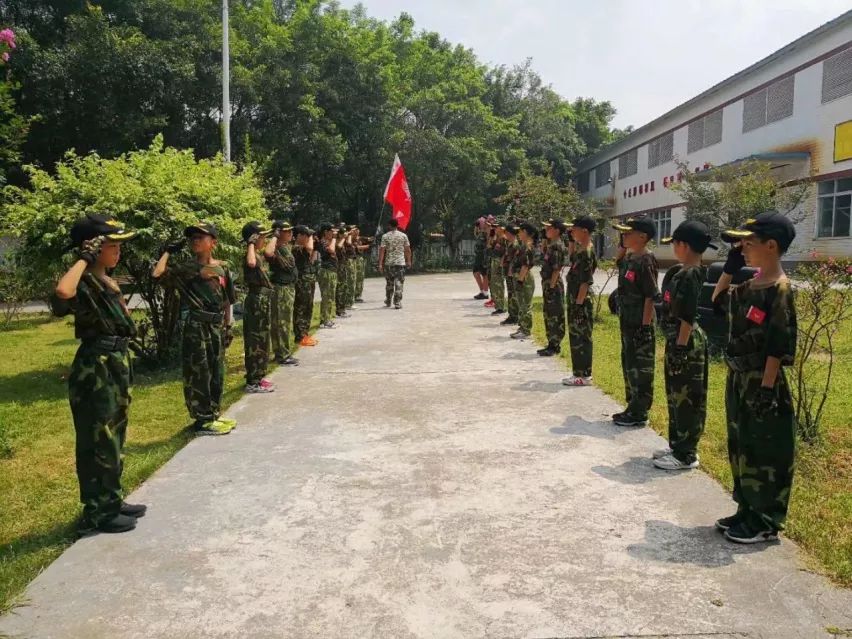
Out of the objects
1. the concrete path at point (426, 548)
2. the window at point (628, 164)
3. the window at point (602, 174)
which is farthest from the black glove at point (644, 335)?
the window at point (602, 174)

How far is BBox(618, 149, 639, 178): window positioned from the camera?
33.1 meters

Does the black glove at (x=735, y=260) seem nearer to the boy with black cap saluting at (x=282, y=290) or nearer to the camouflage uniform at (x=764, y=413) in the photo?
the camouflage uniform at (x=764, y=413)

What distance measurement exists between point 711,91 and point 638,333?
2261 cm

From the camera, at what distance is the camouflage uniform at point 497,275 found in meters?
12.3

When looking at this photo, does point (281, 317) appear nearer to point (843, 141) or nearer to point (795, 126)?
point (843, 141)

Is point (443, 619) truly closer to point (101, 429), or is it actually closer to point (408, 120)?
point (101, 429)

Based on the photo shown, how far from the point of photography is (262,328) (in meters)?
6.89

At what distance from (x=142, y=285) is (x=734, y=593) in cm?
726

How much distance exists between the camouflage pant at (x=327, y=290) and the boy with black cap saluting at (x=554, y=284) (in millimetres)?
4214

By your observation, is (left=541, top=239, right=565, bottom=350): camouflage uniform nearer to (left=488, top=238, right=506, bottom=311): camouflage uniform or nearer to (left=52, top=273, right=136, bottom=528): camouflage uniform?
(left=488, top=238, right=506, bottom=311): camouflage uniform

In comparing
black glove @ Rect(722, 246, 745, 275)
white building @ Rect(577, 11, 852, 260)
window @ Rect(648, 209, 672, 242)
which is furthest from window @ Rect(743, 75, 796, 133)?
black glove @ Rect(722, 246, 745, 275)

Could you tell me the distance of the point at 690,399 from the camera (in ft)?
14.6

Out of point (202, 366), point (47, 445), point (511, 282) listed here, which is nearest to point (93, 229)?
point (202, 366)

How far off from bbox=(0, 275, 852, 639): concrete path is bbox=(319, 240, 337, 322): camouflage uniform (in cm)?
560
